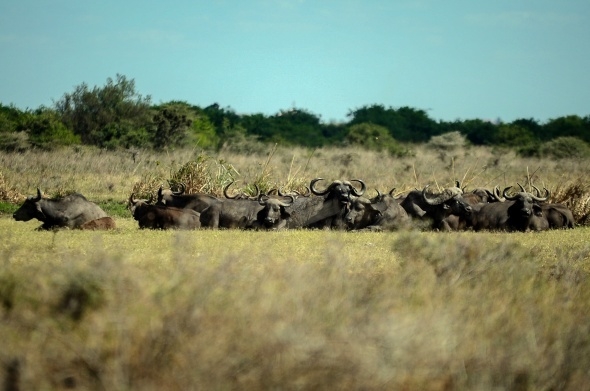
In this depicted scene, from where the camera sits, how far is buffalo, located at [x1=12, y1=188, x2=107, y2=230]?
17188mm

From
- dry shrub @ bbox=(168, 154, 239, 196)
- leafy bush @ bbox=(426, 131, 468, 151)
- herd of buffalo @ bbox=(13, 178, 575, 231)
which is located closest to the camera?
herd of buffalo @ bbox=(13, 178, 575, 231)

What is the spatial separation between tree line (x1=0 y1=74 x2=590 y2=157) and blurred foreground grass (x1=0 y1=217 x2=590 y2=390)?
32446 millimetres

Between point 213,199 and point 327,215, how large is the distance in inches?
89.1

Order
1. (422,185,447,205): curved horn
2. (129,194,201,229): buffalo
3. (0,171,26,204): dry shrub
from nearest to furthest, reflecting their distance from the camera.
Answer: (129,194,201,229): buffalo → (422,185,447,205): curved horn → (0,171,26,204): dry shrub

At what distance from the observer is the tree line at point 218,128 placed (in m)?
45.7

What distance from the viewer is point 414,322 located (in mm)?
6090

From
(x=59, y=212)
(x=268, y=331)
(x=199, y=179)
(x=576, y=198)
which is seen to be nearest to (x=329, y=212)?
(x=199, y=179)

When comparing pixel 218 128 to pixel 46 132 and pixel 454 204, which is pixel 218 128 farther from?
pixel 454 204

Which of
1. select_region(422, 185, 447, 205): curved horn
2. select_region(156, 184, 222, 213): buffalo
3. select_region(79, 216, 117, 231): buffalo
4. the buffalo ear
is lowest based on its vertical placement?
select_region(79, 216, 117, 231): buffalo

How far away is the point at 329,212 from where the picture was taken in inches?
723

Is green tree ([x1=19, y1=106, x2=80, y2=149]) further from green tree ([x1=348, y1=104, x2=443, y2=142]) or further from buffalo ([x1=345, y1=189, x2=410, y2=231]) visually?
green tree ([x1=348, y1=104, x2=443, y2=142])

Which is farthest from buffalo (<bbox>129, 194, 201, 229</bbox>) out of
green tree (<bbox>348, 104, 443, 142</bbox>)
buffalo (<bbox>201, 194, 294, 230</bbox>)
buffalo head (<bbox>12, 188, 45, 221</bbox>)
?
green tree (<bbox>348, 104, 443, 142</bbox>)

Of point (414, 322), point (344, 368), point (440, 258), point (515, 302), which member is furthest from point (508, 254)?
point (344, 368)

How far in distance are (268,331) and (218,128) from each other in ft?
224
